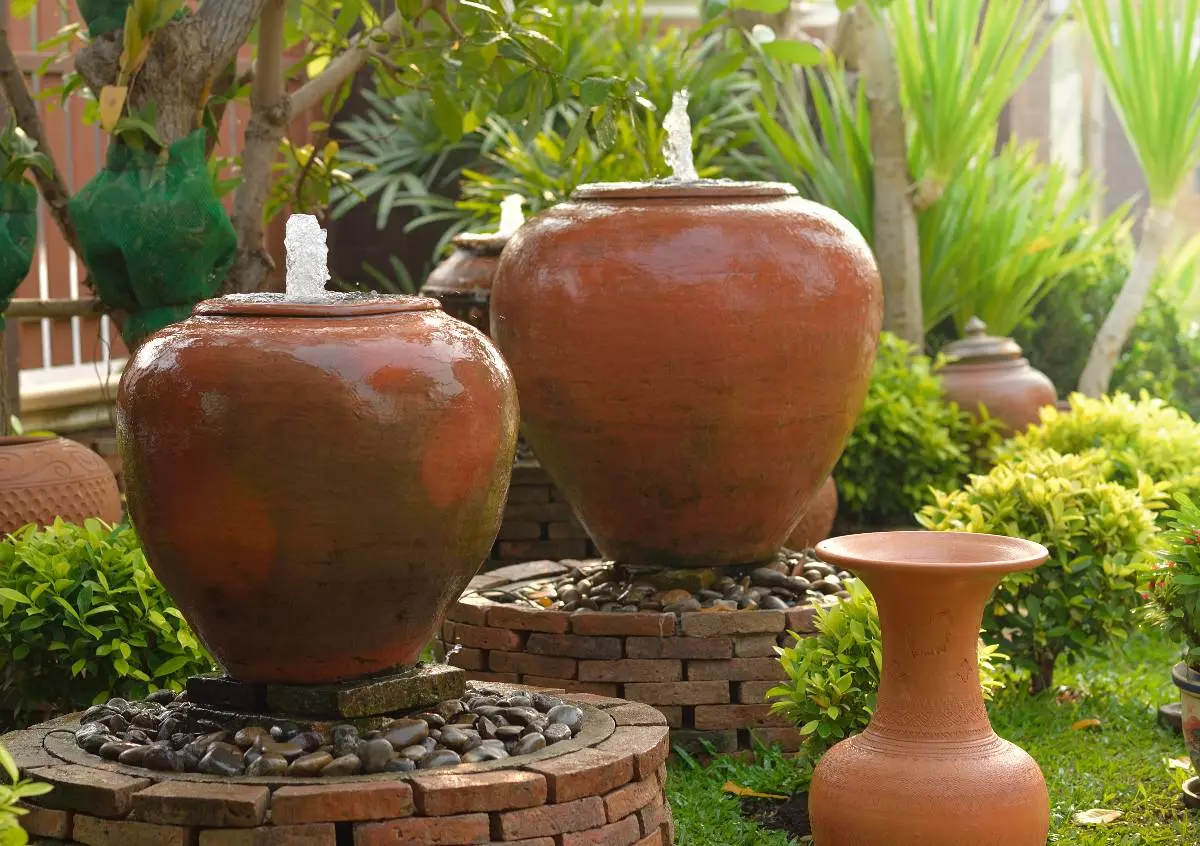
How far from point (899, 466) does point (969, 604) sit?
382 centimetres

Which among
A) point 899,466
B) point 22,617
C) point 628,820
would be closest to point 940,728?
point 628,820

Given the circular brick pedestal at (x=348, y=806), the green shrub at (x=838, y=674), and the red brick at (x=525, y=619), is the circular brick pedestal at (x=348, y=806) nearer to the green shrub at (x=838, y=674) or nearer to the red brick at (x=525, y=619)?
the green shrub at (x=838, y=674)

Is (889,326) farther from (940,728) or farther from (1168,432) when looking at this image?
(940,728)

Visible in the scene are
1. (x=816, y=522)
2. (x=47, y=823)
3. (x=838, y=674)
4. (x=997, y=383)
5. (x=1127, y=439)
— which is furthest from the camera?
(x=997, y=383)

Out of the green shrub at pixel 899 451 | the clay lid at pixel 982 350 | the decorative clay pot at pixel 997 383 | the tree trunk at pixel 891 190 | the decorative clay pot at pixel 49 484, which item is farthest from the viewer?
the tree trunk at pixel 891 190

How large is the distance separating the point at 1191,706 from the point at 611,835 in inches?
62.4

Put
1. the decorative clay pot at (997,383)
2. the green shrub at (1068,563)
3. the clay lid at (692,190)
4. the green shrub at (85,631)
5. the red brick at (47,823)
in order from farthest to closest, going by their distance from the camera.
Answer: the decorative clay pot at (997,383) < the green shrub at (1068,563) < the clay lid at (692,190) < the green shrub at (85,631) < the red brick at (47,823)

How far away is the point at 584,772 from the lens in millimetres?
2891

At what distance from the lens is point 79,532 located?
4078 millimetres

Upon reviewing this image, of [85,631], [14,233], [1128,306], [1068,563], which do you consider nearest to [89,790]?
[85,631]

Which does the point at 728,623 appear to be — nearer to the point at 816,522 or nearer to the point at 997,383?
the point at 816,522

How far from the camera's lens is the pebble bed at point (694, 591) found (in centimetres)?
437

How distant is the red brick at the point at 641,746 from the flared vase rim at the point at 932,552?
1.48 ft

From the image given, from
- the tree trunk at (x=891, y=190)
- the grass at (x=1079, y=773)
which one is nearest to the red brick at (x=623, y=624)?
the grass at (x=1079, y=773)
